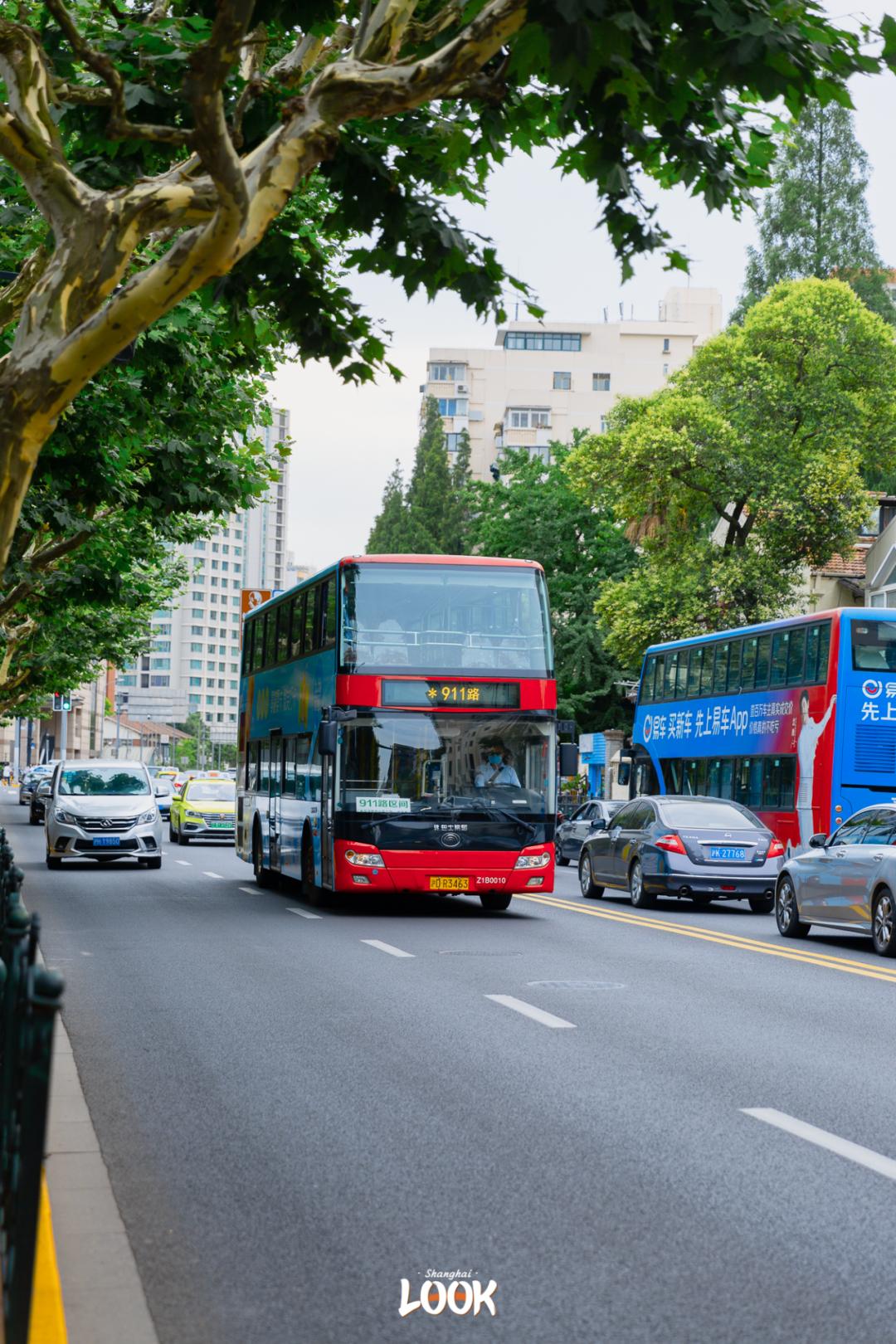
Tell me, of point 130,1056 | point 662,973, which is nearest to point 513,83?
Result: point 130,1056

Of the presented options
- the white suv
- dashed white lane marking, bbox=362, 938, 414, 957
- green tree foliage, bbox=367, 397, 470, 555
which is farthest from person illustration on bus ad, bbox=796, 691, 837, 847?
green tree foliage, bbox=367, 397, 470, 555

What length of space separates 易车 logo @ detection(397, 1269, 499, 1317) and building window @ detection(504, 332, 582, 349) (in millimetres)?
115677

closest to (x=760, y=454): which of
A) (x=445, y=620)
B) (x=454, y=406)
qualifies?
(x=445, y=620)

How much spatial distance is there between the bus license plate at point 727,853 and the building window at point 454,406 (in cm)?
10755

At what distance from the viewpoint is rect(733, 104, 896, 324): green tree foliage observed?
6322cm

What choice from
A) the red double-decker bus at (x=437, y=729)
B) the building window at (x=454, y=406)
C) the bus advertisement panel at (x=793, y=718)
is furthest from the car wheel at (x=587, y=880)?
the building window at (x=454, y=406)

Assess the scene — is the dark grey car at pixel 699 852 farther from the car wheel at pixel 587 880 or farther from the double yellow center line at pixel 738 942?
the car wheel at pixel 587 880

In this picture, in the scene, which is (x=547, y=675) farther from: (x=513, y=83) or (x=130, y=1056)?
(x=513, y=83)

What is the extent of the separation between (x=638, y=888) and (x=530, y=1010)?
42.7 ft

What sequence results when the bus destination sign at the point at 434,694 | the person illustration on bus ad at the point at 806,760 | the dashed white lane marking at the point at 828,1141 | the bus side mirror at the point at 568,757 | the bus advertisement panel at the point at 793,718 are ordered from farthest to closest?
1. the person illustration on bus ad at the point at 806,760
2. the bus advertisement panel at the point at 793,718
3. the bus side mirror at the point at 568,757
4. the bus destination sign at the point at 434,694
5. the dashed white lane marking at the point at 828,1141

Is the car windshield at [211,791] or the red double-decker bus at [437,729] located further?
the car windshield at [211,791]

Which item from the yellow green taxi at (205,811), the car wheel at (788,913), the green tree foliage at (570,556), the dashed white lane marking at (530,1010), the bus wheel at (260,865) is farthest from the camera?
the green tree foliage at (570,556)

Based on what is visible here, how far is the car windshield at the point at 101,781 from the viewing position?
31.7 metres

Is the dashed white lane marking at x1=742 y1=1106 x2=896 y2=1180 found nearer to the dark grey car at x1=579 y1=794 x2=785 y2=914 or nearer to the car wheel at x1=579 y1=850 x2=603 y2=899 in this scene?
the dark grey car at x1=579 y1=794 x2=785 y2=914
